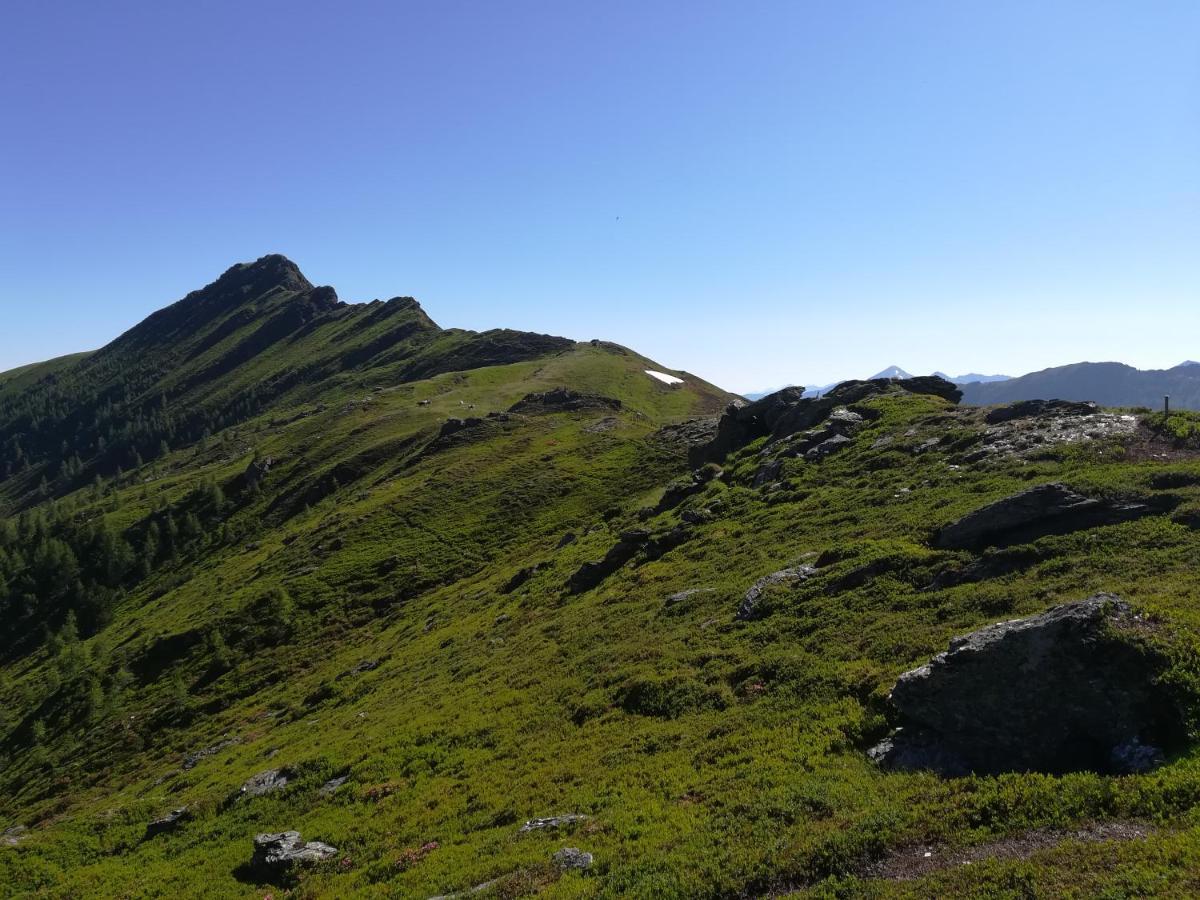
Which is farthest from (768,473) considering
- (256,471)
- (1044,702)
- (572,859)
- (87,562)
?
(87,562)

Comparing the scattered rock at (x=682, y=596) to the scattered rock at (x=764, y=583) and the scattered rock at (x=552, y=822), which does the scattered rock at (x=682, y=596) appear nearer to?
the scattered rock at (x=764, y=583)

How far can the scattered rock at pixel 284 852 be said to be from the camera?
22266 millimetres

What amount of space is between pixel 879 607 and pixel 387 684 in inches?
1373

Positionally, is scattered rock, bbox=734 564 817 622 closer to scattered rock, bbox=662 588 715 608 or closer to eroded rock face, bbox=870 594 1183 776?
scattered rock, bbox=662 588 715 608

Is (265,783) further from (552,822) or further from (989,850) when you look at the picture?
(989,850)

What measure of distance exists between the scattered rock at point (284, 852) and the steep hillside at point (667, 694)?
0.17 meters

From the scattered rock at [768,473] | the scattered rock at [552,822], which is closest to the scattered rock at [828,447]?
the scattered rock at [768,473]

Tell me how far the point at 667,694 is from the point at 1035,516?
1928 centimetres

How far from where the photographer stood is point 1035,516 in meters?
28.4

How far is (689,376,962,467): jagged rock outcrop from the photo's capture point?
2699 inches

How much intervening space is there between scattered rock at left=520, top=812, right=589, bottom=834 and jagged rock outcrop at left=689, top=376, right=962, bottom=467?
53.7 metres

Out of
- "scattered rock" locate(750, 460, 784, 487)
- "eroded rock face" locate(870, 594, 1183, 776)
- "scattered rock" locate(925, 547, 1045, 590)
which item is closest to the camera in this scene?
"eroded rock face" locate(870, 594, 1183, 776)

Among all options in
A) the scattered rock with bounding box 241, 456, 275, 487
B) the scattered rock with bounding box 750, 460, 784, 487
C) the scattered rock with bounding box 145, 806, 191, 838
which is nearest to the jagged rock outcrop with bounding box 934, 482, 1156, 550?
the scattered rock with bounding box 750, 460, 784, 487

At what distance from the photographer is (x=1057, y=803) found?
1359 centimetres
